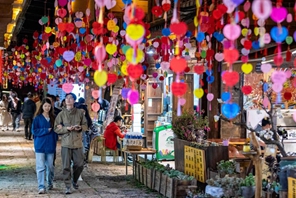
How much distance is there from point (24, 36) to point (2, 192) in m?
21.1

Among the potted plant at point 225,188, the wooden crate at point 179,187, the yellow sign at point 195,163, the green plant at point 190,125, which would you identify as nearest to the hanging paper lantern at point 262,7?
the potted plant at point 225,188

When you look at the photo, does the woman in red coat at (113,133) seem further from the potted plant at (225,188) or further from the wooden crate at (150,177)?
the potted plant at (225,188)

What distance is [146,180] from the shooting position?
435 inches

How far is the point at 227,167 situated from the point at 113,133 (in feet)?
19.4

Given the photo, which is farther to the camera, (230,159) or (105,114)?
(105,114)

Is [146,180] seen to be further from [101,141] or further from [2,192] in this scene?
[101,141]

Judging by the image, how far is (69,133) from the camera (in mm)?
10211

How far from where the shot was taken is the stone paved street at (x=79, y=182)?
10328 mm

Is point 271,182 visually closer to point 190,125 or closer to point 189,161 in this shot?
point 189,161

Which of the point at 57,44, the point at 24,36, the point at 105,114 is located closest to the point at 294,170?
the point at 57,44

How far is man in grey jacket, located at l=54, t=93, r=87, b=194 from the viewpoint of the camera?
10.2 meters

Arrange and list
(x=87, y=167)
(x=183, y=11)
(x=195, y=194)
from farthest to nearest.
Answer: (x=87, y=167)
(x=183, y=11)
(x=195, y=194)

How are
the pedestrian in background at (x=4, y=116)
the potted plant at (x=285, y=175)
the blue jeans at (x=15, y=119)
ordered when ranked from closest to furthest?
the potted plant at (x=285, y=175) < the blue jeans at (x=15, y=119) < the pedestrian in background at (x=4, y=116)

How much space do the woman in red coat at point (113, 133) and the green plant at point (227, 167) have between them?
550cm
